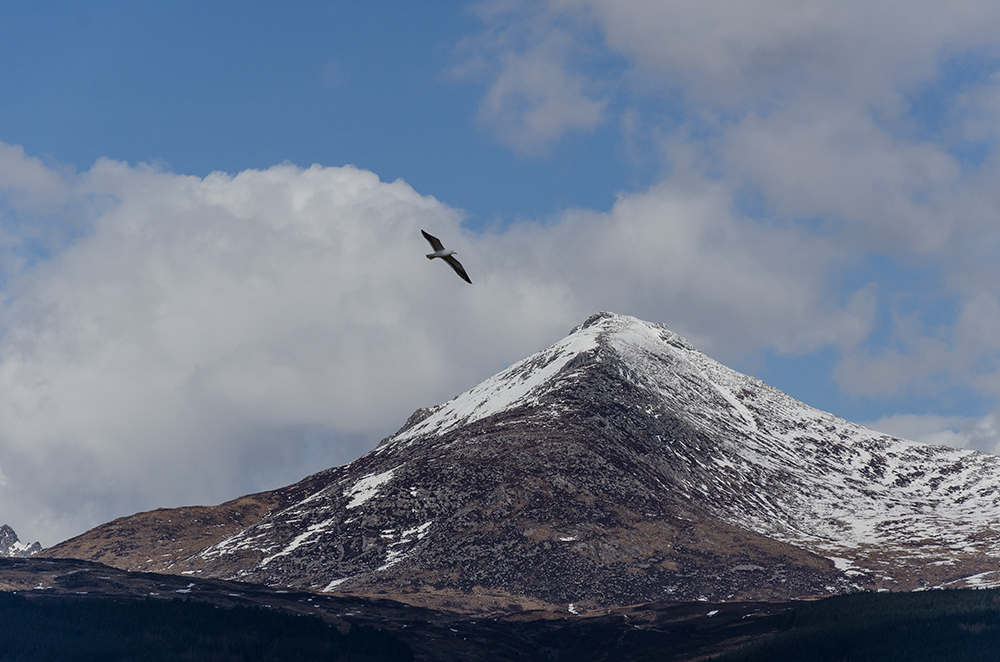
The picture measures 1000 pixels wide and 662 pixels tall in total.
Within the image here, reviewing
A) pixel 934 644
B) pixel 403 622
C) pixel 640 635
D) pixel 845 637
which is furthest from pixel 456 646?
pixel 934 644

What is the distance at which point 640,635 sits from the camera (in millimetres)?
166000

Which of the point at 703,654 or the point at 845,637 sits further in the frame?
the point at 703,654

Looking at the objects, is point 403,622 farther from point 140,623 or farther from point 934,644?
point 934,644

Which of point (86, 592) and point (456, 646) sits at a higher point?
point (86, 592)

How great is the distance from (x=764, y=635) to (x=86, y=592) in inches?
4279

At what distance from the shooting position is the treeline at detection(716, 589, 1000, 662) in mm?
129625

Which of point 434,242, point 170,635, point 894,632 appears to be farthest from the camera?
point 170,635

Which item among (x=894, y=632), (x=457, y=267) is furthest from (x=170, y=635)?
(x=457, y=267)

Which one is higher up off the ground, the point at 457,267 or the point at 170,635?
the point at 457,267

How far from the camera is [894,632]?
13812 centimetres

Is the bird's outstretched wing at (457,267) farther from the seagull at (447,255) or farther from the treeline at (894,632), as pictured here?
the treeline at (894,632)

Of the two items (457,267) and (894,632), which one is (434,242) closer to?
(457,267)

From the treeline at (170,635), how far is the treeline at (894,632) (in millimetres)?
57895

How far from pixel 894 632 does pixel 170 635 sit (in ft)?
337
